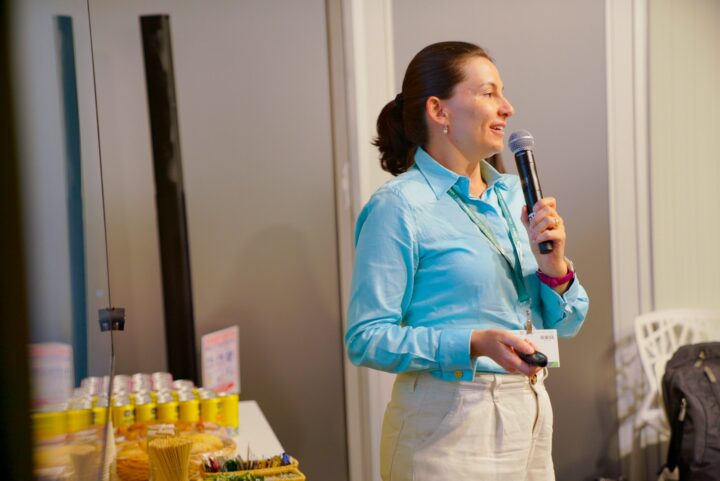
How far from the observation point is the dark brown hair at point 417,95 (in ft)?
5.67

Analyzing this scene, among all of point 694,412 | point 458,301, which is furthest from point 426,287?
point 694,412

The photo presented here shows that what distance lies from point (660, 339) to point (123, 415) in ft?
7.98

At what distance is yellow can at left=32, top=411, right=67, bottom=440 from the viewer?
224 mm

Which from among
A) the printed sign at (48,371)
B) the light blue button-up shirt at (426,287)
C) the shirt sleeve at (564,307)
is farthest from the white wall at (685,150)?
the printed sign at (48,371)

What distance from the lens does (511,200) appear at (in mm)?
1807

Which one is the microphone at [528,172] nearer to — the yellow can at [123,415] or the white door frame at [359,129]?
the yellow can at [123,415]

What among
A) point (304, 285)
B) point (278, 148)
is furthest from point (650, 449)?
point (278, 148)

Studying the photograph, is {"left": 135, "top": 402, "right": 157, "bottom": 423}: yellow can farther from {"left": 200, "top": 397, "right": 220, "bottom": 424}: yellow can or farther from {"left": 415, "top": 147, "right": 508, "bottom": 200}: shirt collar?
{"left": 415, "top": 147, "right": 508, "bottom": 200}: shirt collar

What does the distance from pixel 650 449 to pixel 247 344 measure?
1.80m

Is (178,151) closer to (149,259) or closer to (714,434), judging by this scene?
(149,259)

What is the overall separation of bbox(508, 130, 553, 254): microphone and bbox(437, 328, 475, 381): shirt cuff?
22 cm

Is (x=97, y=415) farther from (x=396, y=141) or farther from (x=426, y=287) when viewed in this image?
(x=396, y=141)

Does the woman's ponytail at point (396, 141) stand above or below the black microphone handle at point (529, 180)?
above

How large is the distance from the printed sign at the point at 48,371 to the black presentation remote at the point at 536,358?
1127 millimetres
